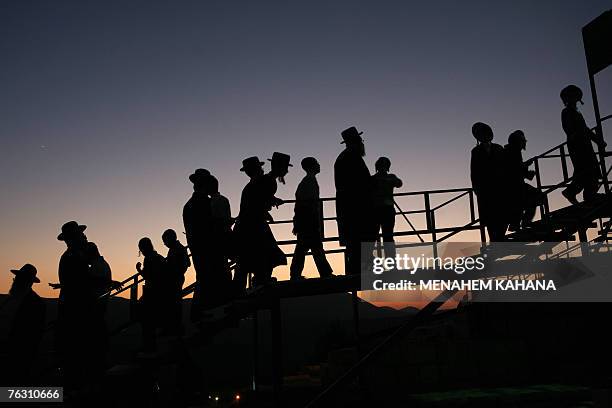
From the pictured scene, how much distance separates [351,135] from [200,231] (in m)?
2.35

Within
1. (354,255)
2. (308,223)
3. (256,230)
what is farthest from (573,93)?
(256,230)

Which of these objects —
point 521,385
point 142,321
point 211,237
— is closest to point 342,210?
point 211,237

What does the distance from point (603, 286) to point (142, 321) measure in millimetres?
6949

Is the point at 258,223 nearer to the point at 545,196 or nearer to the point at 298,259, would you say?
the point at 298,259

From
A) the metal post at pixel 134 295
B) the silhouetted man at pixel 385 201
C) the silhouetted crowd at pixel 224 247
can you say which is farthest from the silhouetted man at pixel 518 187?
the metal post at pixel 134 295

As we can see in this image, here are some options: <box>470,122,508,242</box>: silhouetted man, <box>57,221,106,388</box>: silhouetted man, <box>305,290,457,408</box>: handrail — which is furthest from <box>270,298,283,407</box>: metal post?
<box>470,122,508,242</box>: silhouetted man

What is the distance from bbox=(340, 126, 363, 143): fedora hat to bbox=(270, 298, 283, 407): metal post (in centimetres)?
263

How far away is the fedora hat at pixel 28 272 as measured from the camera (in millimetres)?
6688

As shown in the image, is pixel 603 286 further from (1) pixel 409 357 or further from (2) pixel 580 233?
(1) pixel 409 357

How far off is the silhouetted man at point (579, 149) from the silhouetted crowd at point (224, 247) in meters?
0.02

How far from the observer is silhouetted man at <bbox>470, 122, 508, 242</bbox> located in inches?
266

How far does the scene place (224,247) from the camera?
20.6 feet

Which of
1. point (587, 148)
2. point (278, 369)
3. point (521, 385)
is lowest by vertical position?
point (521, 385)

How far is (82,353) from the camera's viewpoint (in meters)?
6.45
